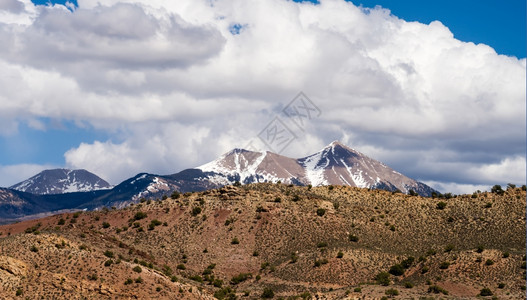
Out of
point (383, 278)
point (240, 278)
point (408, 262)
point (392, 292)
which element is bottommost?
point (392, 292)

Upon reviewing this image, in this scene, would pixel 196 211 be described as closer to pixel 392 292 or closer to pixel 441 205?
pixel 441 205

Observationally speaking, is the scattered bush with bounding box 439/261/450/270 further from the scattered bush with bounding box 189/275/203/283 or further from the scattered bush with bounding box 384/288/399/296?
the scattered bush with bounding box 189/275/203/283

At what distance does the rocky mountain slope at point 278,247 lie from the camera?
93938 mm

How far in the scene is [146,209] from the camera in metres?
147

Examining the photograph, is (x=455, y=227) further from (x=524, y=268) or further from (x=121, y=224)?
(x=121, y=224)

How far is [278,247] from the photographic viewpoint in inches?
5177

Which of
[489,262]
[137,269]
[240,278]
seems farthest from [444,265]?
[137,269]

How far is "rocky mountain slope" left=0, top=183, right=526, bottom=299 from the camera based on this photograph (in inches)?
3698

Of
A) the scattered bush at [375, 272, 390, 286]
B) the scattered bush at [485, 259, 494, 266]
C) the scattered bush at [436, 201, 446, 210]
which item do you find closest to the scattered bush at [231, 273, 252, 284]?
the scattered bush at [375, 272, 390, 286]

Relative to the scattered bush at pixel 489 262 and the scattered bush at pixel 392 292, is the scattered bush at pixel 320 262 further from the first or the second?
the scattered bush at pixel 489 262

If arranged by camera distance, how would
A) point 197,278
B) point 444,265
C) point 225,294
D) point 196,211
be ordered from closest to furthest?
point 225,294, point 444,265, point 197,278, point 196,211

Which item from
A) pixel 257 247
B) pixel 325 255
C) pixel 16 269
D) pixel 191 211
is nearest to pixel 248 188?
pixel 191 211

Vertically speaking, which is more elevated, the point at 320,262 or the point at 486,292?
the point at 320,262

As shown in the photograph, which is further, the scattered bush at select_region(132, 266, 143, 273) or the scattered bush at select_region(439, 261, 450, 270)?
the scattered bush at select_region(439, 261, 450, 270)
